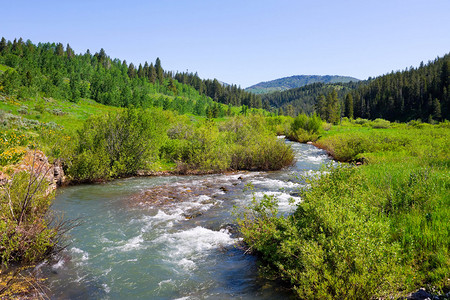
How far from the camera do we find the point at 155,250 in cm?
941

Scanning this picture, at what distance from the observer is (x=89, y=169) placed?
19.1m

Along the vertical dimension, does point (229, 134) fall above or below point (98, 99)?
below

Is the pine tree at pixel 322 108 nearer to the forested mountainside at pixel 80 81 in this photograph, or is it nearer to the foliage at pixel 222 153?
the forested mountainside at pixel 80 81

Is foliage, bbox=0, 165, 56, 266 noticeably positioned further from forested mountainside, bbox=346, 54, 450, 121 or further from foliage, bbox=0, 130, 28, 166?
forested mountainside, bbox=346, 54, 450, 121

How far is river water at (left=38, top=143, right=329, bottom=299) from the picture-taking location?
23.4 feet

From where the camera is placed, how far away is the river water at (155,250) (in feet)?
23.4

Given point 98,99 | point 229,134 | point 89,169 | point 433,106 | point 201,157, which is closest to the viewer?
point 89,169

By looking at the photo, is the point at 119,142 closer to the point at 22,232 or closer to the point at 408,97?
the point at 22,232

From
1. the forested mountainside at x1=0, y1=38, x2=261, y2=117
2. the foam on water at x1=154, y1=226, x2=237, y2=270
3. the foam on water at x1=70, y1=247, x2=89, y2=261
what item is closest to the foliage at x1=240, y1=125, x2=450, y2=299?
the foam on water at x1=154, y1=226, x2=237, y2=270

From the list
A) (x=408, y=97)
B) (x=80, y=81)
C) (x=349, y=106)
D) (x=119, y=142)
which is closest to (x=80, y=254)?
(x=119, y=142)

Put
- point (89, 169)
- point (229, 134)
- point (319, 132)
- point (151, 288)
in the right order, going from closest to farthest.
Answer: point (151, 288) → point (89, 169) → point (229, 134) → point (319, 132)

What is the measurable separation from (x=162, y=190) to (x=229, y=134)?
573 inches

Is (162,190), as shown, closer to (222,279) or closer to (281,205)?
(281,205)

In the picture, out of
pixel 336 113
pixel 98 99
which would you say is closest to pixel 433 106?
pixel 336 113
